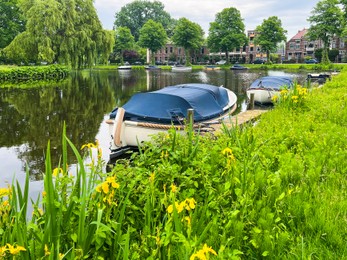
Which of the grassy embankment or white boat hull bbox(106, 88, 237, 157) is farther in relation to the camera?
the grassy embankment

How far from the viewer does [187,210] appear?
11.5ft

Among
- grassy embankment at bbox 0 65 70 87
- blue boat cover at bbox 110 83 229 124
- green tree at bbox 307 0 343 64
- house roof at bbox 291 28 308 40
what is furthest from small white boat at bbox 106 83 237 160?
house roof at bbox 291 28 308 40

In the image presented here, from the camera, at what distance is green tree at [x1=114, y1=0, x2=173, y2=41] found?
107 metres

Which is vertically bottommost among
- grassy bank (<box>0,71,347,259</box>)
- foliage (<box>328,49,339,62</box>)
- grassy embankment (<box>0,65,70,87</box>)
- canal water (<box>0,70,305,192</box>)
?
canal water (<box>0,70,305,192</box>)

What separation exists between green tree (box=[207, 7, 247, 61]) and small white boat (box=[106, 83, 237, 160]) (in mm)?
64897

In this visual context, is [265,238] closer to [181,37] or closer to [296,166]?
[296,166]

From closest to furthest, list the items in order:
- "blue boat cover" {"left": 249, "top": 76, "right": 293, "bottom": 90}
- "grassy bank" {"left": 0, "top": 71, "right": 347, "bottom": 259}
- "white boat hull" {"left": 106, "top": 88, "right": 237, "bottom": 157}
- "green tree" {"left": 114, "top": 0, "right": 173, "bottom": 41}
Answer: "grassy bank" {"left": 0, "top": 71, "right": 347, "bottom": 259} → "white boat hull" {"left": 106, "top": 88, "right": 237, "bottom": 157} → "blue boat cover" {"left": 249, "top": 76, "right": 293, "bottom": 90} → "green tree" {"left": 114, "top": 0, "right": 173, "bottom": 41}

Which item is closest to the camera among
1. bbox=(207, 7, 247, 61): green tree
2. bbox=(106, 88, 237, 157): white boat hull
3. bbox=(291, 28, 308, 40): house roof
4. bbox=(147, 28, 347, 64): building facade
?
bbox=(106, 88, 237, 157): white boat hull

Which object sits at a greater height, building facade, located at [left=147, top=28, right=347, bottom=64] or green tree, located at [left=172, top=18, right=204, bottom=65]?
green tree, located at [left=172, top=18, right=204, bottom=65]

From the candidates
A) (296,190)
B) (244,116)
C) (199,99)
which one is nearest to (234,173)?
(296,190)

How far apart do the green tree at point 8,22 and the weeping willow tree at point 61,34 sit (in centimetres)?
1290

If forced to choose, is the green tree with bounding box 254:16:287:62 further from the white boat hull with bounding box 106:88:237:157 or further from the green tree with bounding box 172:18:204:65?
the white boat hull with bounding box 106:88:237:157

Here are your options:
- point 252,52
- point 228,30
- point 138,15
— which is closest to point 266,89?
point 228,30

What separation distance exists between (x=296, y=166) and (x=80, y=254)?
10.0ft
